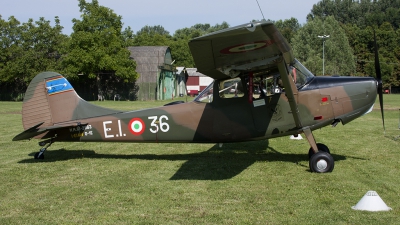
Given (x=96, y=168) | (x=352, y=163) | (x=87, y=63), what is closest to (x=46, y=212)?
(x=96, y=168)

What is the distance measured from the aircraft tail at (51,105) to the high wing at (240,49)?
11.8 feet

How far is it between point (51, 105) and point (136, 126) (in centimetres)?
221

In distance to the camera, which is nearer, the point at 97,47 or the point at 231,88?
the point at 231,88

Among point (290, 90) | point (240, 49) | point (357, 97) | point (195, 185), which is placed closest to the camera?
point (240, 49)

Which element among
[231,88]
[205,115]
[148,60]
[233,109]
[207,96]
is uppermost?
[148,60]

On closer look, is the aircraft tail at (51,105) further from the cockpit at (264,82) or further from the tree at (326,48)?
the tree at (326,48)

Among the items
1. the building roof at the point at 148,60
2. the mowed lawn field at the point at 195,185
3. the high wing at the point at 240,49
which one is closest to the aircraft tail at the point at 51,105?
the mowed lawn field at the point at 195,185

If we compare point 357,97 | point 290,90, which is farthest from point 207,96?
point 357,97

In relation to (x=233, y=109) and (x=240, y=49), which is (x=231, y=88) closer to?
(x=233, y=109)

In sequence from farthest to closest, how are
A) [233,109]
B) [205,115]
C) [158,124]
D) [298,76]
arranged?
[158,124]
[205,115]
[233,109]
[298,76]

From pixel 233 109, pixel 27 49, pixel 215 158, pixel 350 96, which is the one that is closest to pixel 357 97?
pixel 350 96

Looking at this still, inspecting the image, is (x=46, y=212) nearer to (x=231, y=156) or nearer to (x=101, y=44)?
(x=231, y=156)

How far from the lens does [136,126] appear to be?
32.1ft

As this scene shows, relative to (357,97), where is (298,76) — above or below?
above
